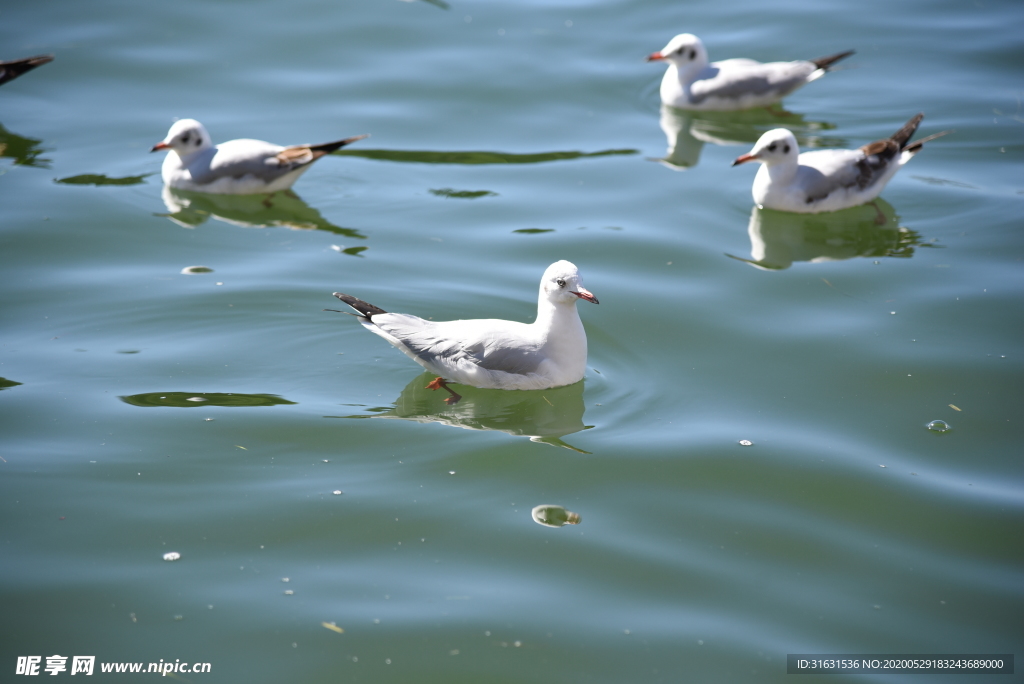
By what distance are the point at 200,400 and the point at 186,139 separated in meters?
3.91

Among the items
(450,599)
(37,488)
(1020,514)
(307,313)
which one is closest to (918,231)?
(1020,514)

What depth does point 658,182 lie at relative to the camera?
31.0 ft

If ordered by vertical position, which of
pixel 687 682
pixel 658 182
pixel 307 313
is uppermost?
pixel 658 182

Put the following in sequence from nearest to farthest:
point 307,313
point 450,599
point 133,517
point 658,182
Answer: point 450,599 → point 133,517 → point 307,313 → point 658,182

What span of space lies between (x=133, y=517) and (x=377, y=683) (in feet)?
5.83

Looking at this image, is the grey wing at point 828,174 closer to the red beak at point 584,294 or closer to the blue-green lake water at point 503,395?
the blue-green lake water at point 503,395

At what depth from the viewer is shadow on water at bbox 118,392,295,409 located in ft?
19.8

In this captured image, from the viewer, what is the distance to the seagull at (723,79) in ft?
35.7

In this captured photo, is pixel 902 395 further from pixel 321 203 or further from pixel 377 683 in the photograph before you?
pixel 321 203

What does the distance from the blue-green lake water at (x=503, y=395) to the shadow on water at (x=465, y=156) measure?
0.26ft

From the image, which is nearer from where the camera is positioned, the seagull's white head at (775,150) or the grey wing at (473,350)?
the grey wing at (473,350)

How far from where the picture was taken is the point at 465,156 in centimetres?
998

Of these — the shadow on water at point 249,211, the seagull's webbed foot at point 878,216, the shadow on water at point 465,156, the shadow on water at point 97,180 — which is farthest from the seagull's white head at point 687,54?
the shadow on water at point 97,180

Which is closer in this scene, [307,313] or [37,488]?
[37,488]
